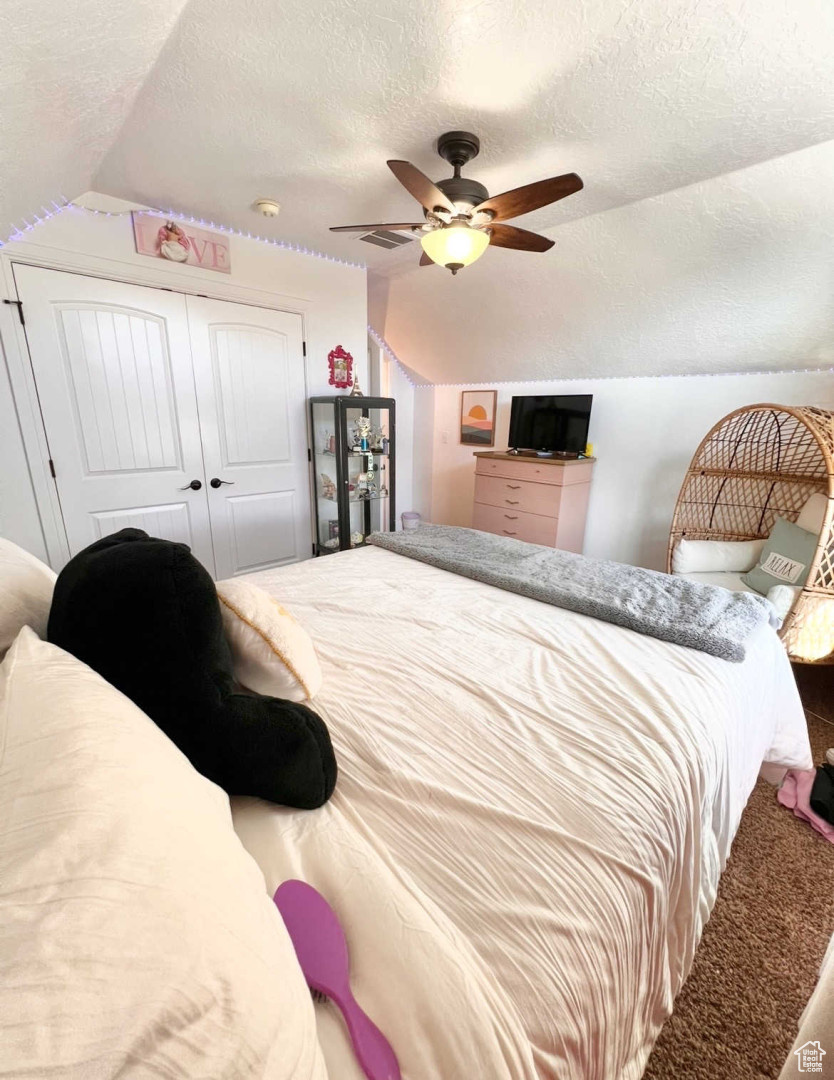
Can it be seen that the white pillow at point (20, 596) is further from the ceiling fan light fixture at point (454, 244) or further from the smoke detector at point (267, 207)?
the smoke detector at point (267, 207)

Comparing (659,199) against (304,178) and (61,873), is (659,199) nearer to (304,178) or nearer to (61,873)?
(304,178)

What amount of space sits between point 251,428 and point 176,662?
2.49 m

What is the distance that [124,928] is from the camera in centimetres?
36

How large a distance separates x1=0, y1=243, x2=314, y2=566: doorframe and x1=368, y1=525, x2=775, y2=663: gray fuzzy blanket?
5.76ft

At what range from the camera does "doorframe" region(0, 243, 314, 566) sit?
2123 mm

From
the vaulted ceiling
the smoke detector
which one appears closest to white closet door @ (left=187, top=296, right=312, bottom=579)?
the smoke detector

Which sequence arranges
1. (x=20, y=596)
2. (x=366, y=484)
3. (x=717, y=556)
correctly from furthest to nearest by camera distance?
(x=366, y=484) < (x=717, y=556) < (x=20, y=596)

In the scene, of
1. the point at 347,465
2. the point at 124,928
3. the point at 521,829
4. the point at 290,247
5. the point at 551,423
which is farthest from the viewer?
the point at 551,423

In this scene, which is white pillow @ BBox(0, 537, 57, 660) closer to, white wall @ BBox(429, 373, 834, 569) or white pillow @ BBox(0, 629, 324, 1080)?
white pillow @ BBox(0, 629, 324, 1080)

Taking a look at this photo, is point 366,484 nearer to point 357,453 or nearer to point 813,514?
point 357,453

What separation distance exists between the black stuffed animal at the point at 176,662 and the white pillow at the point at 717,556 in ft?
8.12

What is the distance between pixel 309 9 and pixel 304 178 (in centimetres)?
88

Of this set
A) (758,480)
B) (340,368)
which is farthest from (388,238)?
(758,480)

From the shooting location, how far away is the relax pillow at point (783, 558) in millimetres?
2170
